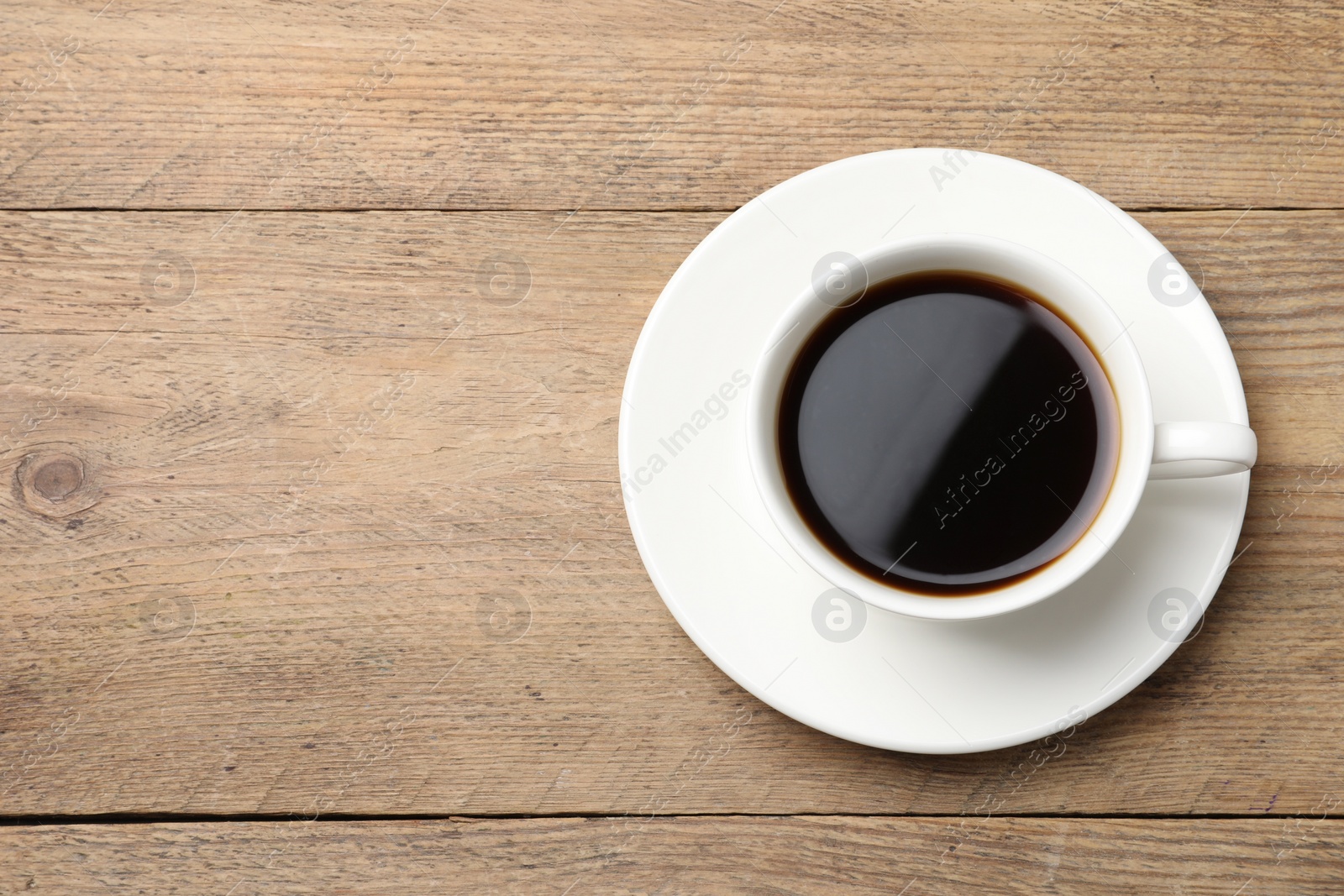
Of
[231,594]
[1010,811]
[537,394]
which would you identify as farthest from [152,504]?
[1010,811]

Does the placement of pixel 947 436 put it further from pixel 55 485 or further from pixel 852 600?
pixel 55 485

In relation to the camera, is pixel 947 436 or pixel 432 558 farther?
pixel 432 558

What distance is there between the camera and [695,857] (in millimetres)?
768

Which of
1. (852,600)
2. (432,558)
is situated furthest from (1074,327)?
(432,558)

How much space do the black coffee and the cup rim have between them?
19 mm

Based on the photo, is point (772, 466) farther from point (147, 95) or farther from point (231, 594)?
point (147, 95)

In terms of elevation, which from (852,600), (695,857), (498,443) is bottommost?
(695,857)

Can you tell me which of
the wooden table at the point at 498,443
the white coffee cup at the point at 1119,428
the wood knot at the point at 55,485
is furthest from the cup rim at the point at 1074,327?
the wood knot at the point at 55,485

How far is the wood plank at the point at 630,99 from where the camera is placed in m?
0.80

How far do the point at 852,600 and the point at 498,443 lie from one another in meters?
0.34

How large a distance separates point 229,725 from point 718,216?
25.0 inches

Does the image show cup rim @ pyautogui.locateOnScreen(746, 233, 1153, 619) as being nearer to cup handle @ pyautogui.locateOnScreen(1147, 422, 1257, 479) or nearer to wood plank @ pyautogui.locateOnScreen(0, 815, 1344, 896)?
cup handle @ pyautogui.locateOnScreen(1147, 422, 1257, 479)

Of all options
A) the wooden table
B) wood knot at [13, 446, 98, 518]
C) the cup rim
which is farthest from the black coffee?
wood knot at [13, 446, 98, 518]

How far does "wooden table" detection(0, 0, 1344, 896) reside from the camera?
2.50ft
